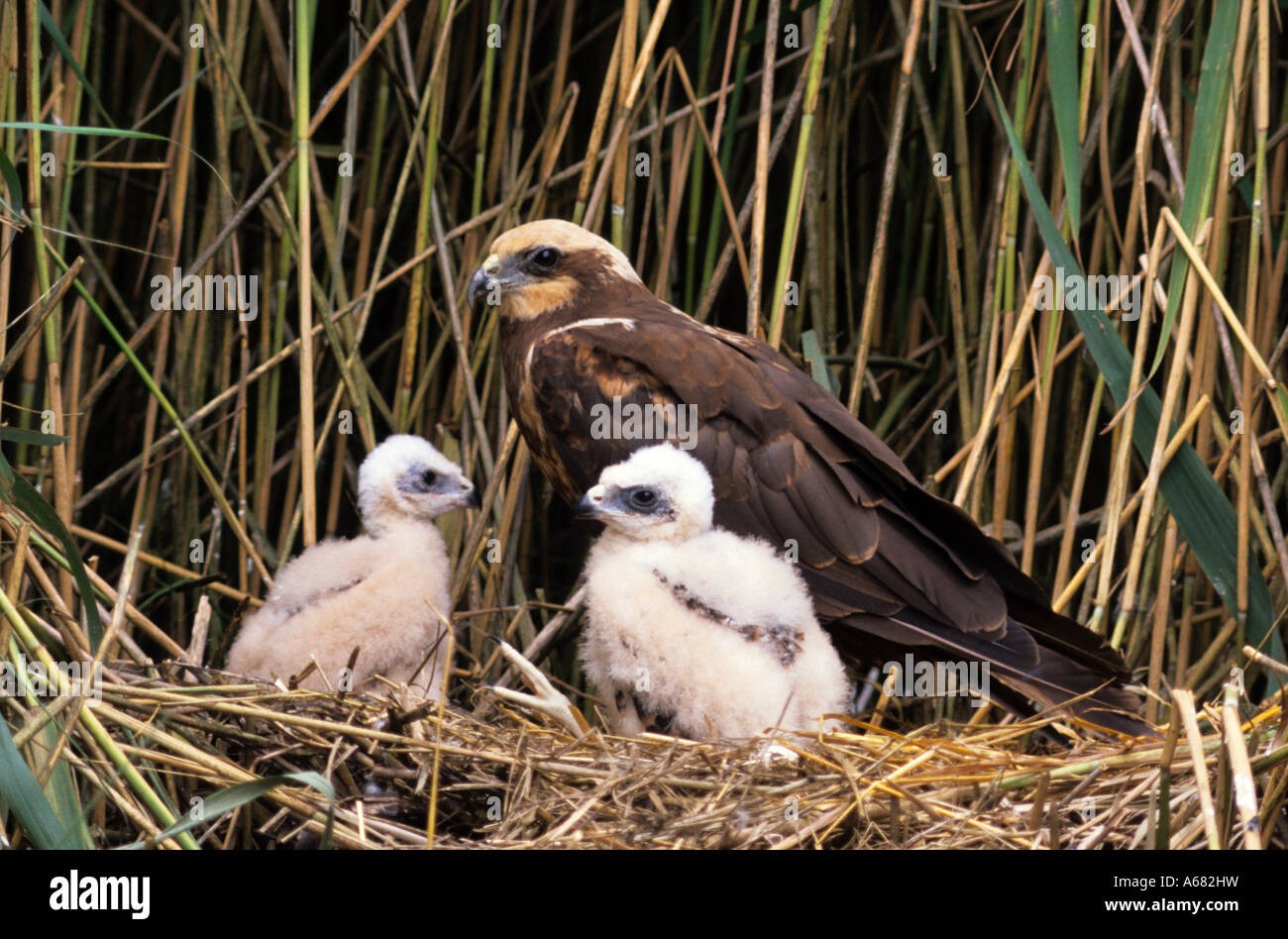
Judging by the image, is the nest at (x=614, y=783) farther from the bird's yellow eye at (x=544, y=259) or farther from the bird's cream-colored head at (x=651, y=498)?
the bird's yellow eye at (x=544, y=259)

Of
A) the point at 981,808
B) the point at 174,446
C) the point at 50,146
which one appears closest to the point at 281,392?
the point at 174,446

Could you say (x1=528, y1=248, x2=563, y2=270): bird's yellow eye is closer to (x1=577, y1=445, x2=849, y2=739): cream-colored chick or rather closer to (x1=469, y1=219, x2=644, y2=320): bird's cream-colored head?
(x1=469, y1=219, x2=644, y2=320): bird's cream-colored head

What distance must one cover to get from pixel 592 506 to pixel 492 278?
3.00ft

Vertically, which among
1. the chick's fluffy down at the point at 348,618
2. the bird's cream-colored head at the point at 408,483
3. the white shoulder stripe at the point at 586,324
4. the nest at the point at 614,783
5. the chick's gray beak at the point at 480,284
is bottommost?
the nest at the point at 614,783

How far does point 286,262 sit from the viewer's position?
3602mm

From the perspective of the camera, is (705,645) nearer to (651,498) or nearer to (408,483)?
(651,498)

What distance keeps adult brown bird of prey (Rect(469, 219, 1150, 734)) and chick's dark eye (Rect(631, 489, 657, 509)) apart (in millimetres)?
339

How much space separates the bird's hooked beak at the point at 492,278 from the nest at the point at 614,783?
1237 mm

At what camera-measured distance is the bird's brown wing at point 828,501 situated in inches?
126

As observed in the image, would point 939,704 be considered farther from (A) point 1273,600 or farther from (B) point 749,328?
(B) point 749,328

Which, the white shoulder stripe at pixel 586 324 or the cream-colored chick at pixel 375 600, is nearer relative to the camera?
the cream-colored chick at pixel 375 600

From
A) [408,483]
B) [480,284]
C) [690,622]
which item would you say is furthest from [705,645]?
[480,284]

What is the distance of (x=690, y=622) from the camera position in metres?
2.80

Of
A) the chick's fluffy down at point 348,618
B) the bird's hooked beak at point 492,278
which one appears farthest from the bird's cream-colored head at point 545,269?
the chick's fluffy down at point 348,618
